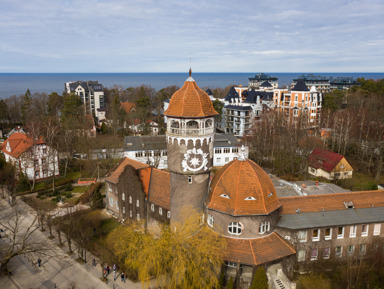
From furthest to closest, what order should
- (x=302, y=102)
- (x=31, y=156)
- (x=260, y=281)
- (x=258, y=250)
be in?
(x=302, y=102), (x=31, y=156), (x=258, y=250), (x=260, y=281)

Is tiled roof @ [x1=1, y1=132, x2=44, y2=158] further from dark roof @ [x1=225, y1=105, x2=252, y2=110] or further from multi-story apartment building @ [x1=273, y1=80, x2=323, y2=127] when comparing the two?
multi-story apartment building @ [x1=273, y1=80, x2=323, y2=127]

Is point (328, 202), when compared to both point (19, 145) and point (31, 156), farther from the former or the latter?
point (19, 145)

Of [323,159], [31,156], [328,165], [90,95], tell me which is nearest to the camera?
[31,156]

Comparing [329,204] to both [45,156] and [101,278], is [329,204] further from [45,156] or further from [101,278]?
[45,156]

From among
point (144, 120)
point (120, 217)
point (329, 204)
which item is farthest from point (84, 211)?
point (144, 120)

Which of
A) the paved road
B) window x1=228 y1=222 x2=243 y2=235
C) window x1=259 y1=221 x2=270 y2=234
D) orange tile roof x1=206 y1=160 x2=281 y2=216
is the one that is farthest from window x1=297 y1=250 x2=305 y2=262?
the paved road

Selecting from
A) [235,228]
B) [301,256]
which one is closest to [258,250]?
[235,228]

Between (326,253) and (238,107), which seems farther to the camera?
(238,107)

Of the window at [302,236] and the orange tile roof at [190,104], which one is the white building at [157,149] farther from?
the orange tile roof at [190,104]
